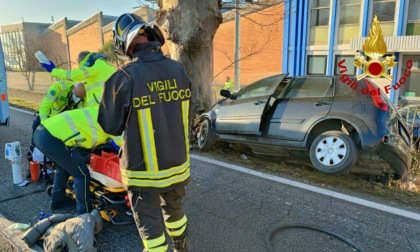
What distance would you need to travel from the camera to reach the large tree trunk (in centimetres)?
726

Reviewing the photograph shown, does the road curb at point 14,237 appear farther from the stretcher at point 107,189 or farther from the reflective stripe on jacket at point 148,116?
the reflective stripe on jacket at point 148,116

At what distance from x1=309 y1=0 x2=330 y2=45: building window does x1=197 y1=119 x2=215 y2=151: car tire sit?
14.8m

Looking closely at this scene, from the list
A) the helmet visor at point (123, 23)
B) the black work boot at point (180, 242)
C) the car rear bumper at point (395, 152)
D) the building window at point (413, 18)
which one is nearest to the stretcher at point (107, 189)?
the black work boot at point (180, 242)

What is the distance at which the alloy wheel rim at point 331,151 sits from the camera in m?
5.23

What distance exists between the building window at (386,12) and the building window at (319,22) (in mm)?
2554

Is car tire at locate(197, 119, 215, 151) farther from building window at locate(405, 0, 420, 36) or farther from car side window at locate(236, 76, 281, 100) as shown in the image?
building window at locate(405, 0, 420, 36)

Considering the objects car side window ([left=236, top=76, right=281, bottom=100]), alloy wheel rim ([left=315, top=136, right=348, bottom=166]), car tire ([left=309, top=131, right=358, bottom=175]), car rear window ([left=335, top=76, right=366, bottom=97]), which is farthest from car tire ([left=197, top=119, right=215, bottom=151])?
car rear window ([left=335, top=76, right=366, bottom=97])

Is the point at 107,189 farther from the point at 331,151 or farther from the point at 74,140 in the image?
the point at 331,151

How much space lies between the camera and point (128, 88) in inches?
96.6

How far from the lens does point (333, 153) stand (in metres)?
5.30

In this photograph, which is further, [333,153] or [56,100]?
[333,153]

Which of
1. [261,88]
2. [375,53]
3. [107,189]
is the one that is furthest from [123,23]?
[375,53]

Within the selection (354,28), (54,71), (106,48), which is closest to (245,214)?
(54,71)

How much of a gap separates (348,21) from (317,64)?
9.24 feet
